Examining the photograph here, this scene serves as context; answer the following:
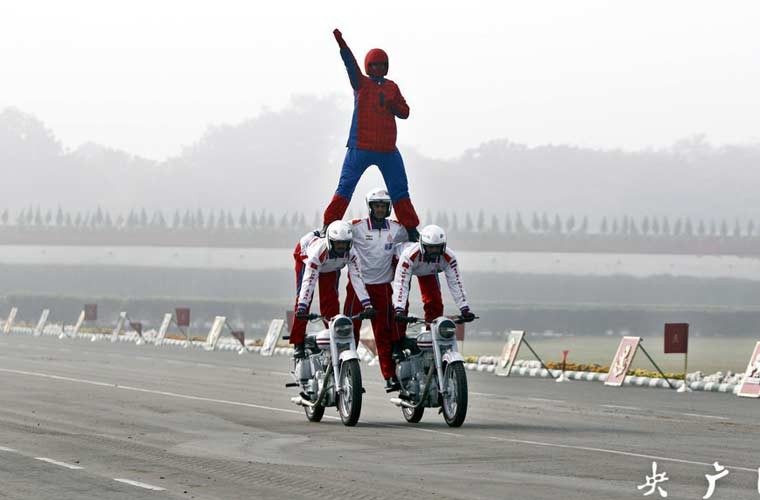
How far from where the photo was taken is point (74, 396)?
27.4 metres

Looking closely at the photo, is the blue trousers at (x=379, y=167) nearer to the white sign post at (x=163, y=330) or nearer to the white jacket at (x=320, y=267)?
the white jacket at (x=320, y=267)

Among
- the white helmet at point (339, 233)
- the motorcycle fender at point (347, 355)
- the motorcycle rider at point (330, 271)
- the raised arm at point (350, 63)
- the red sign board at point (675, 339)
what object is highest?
the raised arm at point (350, 63)

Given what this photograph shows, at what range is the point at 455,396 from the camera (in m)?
20.7

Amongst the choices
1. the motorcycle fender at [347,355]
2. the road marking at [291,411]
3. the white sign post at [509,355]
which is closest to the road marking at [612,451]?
the road marking at [291,411]

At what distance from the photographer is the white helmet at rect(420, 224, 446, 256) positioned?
70.1 ft

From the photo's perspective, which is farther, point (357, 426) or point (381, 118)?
point (381, 118)

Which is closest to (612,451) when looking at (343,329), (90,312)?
(343,329)

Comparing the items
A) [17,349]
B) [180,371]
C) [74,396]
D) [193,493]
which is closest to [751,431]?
[193,493]

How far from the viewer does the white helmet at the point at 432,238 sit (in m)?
21.4

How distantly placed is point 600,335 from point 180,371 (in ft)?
249

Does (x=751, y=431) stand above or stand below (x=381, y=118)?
below

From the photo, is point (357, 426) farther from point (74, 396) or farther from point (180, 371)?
point (180, 371)

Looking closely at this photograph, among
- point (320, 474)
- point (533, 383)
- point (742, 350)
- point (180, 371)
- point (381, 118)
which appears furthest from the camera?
point (742, 350)

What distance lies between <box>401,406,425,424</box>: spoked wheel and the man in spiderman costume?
3.32 m
